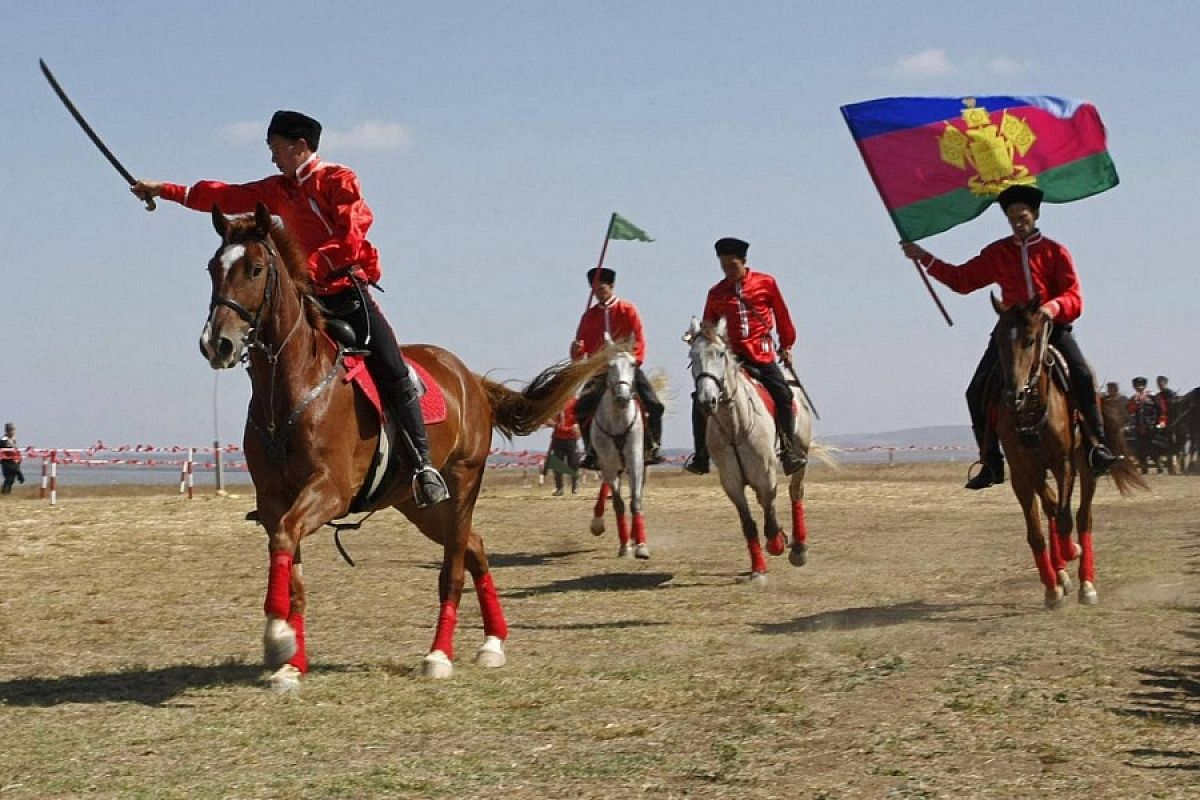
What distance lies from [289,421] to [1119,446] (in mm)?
7891

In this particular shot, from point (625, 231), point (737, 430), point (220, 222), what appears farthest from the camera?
point (625, 231)

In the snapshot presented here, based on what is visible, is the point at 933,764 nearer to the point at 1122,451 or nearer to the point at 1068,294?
the point at 1068,294

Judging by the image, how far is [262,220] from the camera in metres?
8.30

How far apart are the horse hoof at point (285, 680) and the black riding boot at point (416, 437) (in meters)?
1.35

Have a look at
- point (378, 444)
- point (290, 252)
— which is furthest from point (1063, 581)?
point (290, 252)

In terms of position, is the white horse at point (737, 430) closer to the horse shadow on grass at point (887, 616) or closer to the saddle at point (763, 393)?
the saddle at point (763, 393)

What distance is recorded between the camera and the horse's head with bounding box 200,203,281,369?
791 cm

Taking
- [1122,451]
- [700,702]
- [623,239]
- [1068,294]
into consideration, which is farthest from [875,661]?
[623,239]

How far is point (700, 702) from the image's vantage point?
796 cm

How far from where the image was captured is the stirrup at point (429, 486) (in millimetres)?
9305

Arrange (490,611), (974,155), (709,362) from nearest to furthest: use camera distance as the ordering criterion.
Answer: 1. (490,611)
2. (974,155)
3. (709,362)

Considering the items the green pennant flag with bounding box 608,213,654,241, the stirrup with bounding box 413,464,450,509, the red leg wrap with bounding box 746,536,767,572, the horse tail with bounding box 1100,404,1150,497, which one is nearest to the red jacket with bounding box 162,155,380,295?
the stirrup with bounding box 413,464,450,509

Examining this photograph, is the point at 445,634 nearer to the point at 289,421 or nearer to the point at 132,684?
the point at 289,421

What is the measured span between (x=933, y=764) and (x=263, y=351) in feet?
13.9
